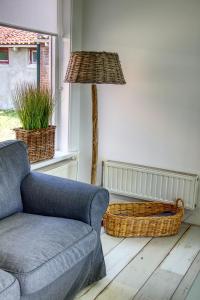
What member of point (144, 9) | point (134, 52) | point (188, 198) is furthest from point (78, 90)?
point (188, 198)

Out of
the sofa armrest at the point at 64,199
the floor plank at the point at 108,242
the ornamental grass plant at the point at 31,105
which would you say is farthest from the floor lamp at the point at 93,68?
the floor plank at the point at 108,242

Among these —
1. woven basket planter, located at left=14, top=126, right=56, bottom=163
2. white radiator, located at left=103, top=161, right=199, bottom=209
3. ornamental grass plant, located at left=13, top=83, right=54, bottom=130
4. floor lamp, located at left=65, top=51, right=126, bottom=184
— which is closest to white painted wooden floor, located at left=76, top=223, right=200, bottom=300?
white radiator, located at left=103, top=161, right=199, bottom=209

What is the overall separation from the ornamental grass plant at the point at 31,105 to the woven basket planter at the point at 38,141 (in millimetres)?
62

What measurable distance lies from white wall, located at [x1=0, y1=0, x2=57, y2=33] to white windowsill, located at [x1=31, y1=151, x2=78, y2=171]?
107 cm

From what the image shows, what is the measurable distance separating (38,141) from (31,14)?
39.2 inches

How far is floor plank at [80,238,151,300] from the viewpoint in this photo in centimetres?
224

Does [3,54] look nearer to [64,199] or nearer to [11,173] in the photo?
[11,173]

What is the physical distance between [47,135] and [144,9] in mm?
1332

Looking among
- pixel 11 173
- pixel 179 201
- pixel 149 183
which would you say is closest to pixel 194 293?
pixel 11 173

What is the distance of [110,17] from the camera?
3256 mm

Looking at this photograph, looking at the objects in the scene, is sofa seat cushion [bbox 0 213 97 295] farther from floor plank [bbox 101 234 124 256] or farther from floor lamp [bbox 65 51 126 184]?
floor lamp [bbox 65 51 126 184]

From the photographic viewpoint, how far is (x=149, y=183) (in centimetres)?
327

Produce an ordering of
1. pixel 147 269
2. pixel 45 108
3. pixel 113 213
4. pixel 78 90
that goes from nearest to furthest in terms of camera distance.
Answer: pixel 147 269, pixel 45 108, pixel 113 213, pixel 78 90

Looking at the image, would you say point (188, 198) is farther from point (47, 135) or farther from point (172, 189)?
point (47, 135)
